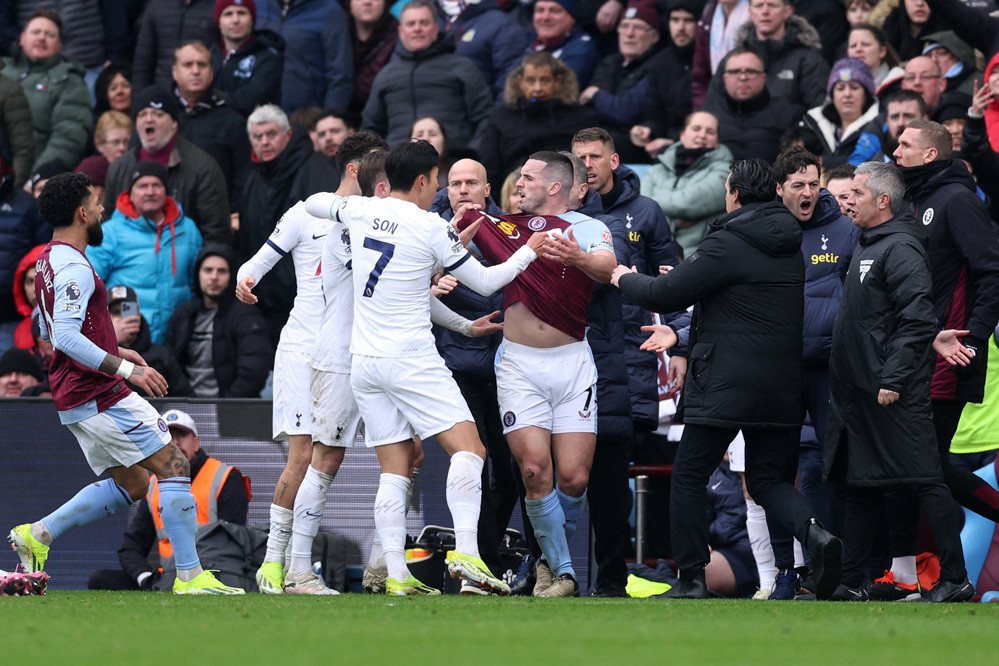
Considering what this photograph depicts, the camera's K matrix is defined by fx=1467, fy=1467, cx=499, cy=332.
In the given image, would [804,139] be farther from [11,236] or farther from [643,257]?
[11,236]

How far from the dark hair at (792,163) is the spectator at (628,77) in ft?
12.6

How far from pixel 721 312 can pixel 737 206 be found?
0.66 m

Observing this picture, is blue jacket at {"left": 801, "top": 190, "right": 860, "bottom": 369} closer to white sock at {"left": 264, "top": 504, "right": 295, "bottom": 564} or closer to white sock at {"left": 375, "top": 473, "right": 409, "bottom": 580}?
white sock at {"left": 375, "top": 473, "right": 409, "bottom": 580}

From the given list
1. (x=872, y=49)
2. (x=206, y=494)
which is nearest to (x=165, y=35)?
(x=206, y=494)

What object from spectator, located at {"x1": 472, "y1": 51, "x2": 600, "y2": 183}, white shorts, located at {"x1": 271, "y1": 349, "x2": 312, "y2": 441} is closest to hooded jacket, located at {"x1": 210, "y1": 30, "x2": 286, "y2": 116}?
spectator, located at {"x1": 472, "y1": 51, "x2": 600, "y2": 183}

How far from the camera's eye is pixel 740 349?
7.96m

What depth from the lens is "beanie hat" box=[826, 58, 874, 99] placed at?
11.5 meters

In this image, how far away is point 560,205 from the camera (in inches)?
334

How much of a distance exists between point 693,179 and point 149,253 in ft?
14.7

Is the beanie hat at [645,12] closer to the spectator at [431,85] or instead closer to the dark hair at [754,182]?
the spectator at [431,85]

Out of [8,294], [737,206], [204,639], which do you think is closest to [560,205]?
[737,206]

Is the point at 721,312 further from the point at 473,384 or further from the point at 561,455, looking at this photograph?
the point at 473,384

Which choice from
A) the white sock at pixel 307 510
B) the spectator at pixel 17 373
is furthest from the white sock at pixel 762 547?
the spectator at pixel 17 373

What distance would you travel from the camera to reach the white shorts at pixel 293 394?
8.75 m
